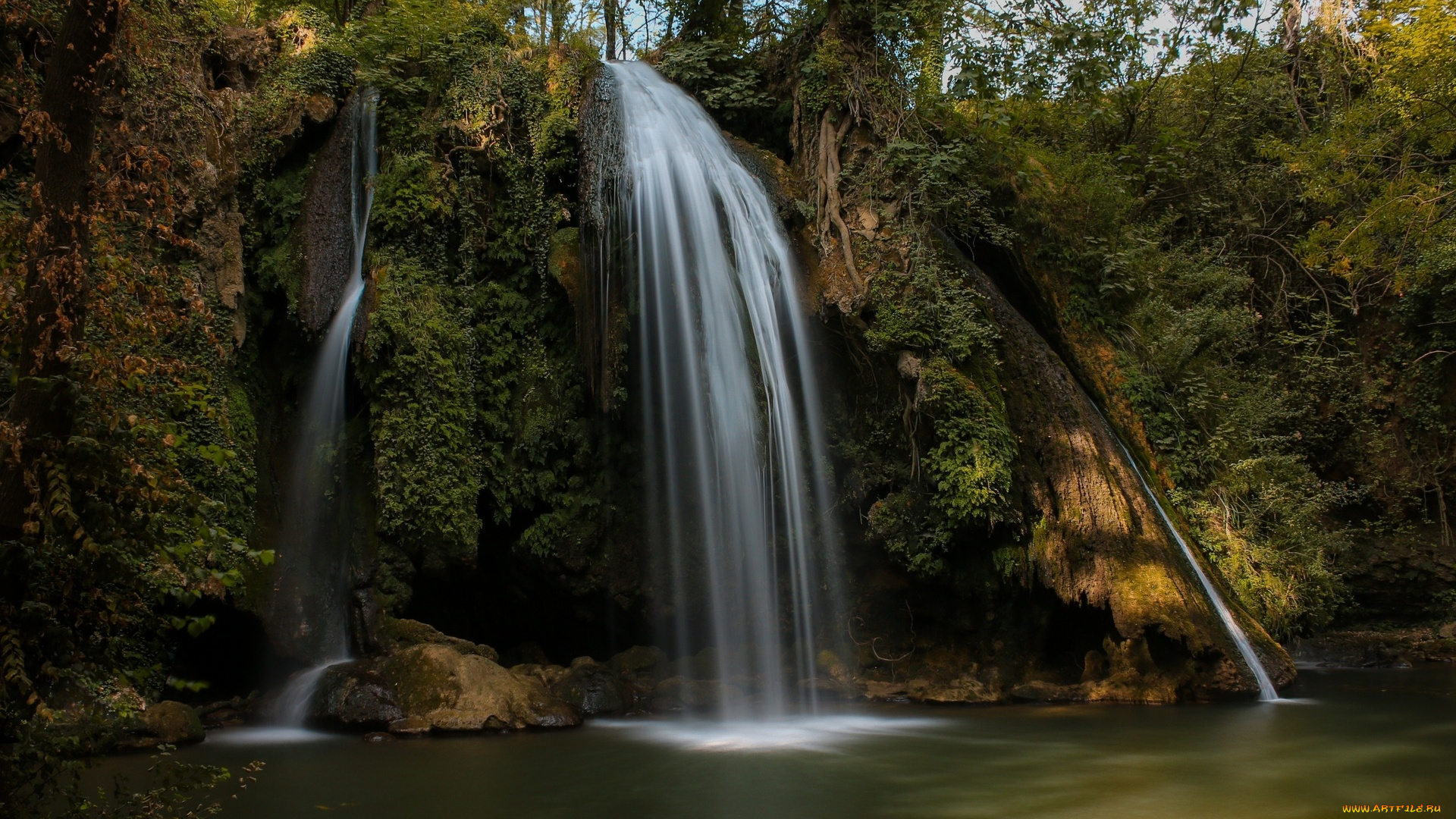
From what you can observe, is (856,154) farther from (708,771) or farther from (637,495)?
(708,771)

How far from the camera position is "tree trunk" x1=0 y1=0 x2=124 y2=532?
3.75 meters

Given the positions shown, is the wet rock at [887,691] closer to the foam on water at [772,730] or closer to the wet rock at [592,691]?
the foam on water at [772,730]

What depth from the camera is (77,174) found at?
411cm

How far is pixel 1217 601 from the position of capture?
11109 millimetres

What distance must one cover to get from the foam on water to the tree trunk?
6199 millimetres

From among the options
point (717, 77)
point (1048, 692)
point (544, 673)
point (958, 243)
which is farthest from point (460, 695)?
point (717, 77)

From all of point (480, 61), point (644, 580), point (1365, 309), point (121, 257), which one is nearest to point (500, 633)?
point (644, 580)

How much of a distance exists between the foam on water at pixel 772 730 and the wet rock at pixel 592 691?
12.6 inches

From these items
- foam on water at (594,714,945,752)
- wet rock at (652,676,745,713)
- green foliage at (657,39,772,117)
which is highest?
green foliage at (657,39,772,117)

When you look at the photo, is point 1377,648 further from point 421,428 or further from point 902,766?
point 421,428

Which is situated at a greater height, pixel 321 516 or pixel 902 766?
pixel 321 516

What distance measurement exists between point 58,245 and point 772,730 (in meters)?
7.74

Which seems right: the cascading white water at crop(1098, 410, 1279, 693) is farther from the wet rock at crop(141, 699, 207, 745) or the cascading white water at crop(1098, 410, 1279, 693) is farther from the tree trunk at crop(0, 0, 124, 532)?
the tree trunk at crop(0, 0, 124, 532)

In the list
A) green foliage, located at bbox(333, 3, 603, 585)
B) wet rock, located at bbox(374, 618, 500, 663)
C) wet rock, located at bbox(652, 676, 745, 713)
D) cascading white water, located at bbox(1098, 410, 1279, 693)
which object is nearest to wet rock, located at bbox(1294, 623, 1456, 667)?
cascading white water, located at bbox(1098, 410, 1279, 693)
